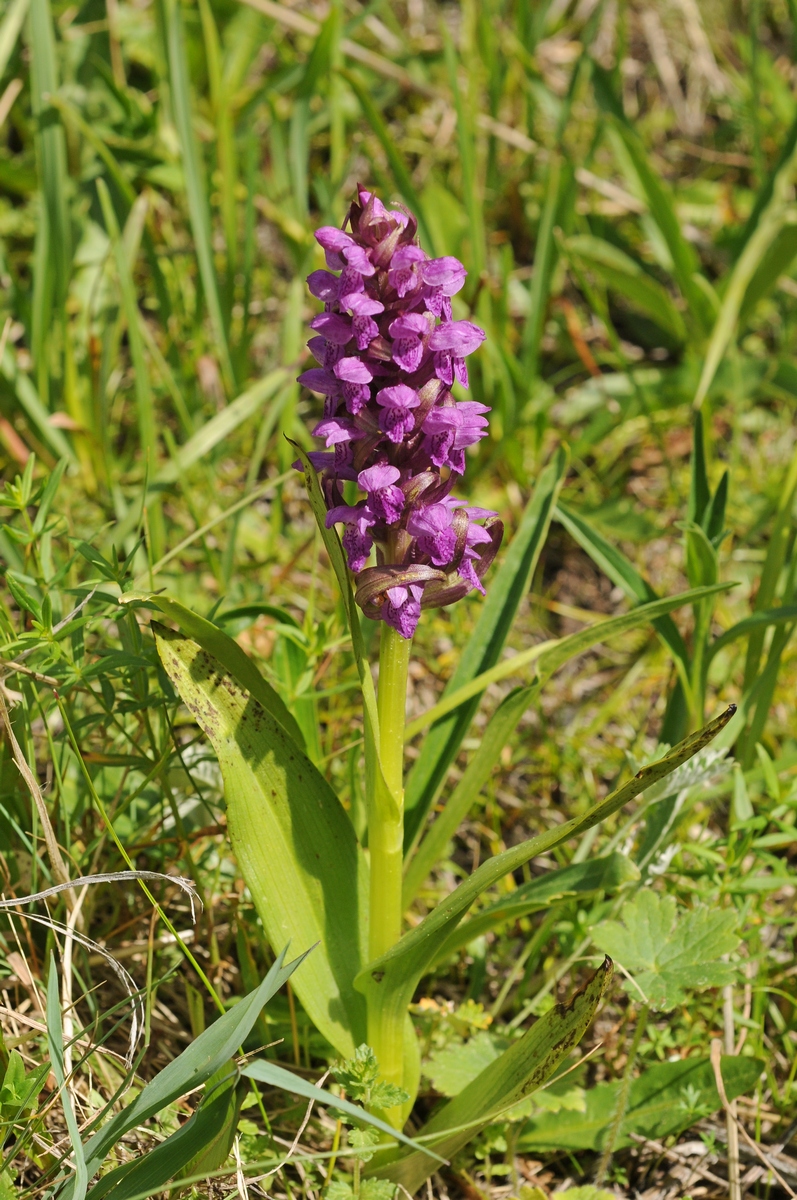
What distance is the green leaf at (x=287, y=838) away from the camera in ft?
6.79

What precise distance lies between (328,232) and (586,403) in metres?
Result: 2.81

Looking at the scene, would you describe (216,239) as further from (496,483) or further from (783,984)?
(783,984)

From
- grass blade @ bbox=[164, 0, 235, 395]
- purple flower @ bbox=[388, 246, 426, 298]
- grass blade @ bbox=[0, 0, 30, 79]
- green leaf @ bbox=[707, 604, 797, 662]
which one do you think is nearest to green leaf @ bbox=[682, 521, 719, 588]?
green leaf @ bbox=[707, 604, 797, 662]

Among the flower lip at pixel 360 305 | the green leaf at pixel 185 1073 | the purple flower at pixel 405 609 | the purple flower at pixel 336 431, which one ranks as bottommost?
the green leaf at pixel 185 1073

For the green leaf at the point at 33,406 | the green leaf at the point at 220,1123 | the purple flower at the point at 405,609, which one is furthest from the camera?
the green leaf at the point at 33,406

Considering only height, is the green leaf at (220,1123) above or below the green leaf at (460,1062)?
above

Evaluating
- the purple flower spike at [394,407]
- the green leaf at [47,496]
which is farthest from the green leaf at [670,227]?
the green leaf at [47,496]

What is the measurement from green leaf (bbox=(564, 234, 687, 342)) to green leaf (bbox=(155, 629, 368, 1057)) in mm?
3020

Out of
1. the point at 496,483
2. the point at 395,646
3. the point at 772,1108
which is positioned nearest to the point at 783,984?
the point at 772,1108

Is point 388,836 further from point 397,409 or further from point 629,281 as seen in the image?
point 629,281

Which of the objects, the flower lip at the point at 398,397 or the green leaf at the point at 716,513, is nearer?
Result: the flower lip at the point at 398,397

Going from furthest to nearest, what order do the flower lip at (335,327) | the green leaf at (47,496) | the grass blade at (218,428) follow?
1. the grass blade at (218,428)
2. the green leaf at (47,496)
3. the flower lip at (335,327)

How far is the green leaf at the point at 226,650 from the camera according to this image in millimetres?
1990

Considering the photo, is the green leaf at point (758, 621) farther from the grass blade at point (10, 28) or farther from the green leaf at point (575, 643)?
the grass blade at point (10, 28)
